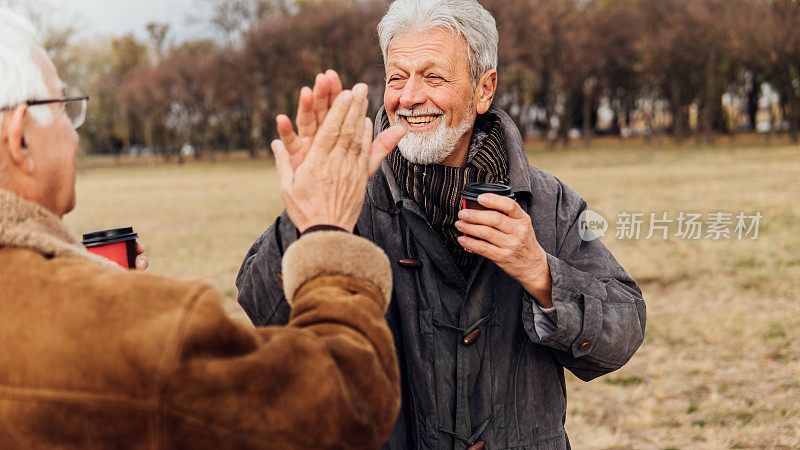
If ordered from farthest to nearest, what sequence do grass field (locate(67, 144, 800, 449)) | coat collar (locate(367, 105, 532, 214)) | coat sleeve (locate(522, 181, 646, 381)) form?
grass field (locate(67, 144, 800, 449))
coat collar (locate(367, 105, 532, 214))
coat sleeve (locate(522, 181, 646, 381))

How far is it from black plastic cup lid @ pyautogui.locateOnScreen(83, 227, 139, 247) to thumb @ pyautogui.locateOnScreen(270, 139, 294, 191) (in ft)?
2.67

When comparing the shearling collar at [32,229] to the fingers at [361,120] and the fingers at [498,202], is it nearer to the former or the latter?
the fingers at [361,120]

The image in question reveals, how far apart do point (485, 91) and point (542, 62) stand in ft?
130

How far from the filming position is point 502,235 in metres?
2.08

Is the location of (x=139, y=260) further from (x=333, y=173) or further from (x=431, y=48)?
(x=431, y=48)

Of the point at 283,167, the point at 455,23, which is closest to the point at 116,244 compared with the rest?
the point at 283,167

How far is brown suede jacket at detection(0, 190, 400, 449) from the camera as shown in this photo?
120cm

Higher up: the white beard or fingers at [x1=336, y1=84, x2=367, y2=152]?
fingers at [x1=336, y1=84, x2=367, y2=152]

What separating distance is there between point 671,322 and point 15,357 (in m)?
7.29

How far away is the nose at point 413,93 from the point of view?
106 inches

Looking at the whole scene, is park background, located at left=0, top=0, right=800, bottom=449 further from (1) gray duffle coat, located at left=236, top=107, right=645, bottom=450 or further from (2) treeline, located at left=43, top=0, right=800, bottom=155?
(1) gray duffle coat, located at left=236, top=107, right=645, bottom=450

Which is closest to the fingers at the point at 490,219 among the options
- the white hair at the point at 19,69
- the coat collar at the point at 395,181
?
the coat collar at the point at 395,181

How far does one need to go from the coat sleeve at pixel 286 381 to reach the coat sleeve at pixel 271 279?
1.58 feet

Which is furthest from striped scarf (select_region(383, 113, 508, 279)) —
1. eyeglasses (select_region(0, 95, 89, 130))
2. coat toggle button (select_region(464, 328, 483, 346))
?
eyeglasses (select_region(0, 95, 89, 130))
